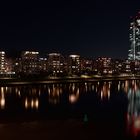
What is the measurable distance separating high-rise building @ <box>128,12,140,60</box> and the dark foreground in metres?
152

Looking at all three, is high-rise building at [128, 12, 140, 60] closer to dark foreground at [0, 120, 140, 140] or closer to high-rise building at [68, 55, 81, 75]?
high-rise building at [68, 55, 81, 75]

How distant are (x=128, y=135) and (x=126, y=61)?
147m

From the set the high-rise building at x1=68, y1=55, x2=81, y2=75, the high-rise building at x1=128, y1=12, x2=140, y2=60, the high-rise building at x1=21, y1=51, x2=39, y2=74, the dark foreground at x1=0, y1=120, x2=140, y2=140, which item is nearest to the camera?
the dark foreground at x1=0, y1=120, x2=140, y2=140

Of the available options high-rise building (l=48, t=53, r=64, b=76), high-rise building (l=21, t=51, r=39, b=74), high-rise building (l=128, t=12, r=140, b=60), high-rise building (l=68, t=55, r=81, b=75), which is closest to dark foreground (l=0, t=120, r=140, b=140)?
high-rise building (l=21, t=51, r=39, b=74)

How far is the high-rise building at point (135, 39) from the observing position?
169125mm

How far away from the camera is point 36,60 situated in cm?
13138

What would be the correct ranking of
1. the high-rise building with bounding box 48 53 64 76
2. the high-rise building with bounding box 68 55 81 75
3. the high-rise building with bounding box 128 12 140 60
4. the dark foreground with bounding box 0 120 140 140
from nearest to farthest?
the dark foreground with bounding box 0 120 140 140 → the high-rise building with bounding box 48 53 64 76 → the high-rise building with bounding box 68 55 81 75 → the high-rise building with bounding box 128 12 140 60

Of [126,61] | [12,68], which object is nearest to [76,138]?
[12,68]

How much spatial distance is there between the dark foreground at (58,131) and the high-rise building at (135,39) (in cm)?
15189

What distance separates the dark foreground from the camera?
16406mm

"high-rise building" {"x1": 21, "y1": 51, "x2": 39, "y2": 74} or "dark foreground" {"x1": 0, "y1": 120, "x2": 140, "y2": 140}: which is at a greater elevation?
"high-rise building" {"x1": 21, "y1": 51, "x2": 39, "y2": 74}

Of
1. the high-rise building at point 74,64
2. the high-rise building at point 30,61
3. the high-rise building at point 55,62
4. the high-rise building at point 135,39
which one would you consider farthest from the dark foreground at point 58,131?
the high-rise building at point 135,39

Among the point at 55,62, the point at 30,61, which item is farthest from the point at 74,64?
the point at 30,61

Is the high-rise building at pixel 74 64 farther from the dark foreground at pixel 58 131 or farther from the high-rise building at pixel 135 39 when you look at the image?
the dark foreground at pixel 58 131
